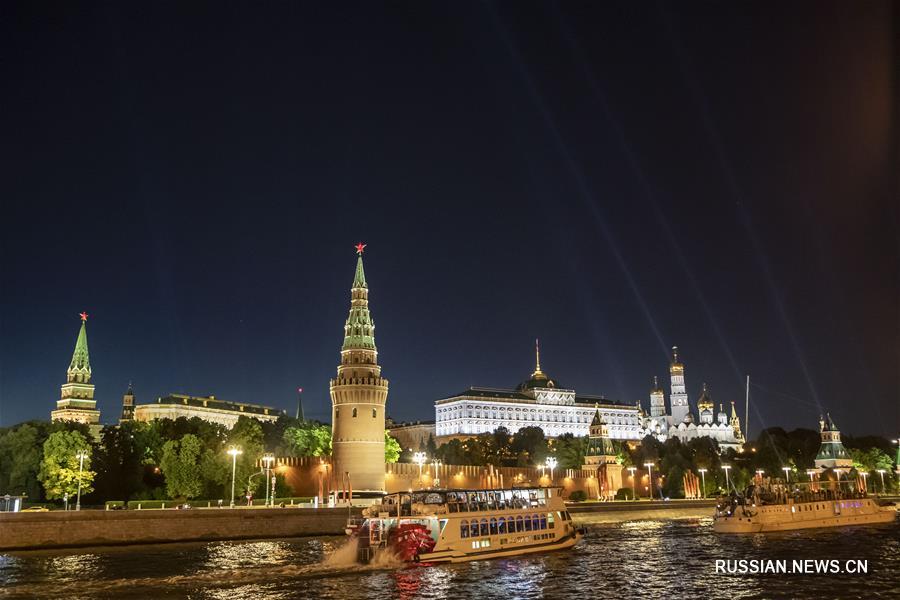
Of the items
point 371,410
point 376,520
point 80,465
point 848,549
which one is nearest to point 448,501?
point 376,520

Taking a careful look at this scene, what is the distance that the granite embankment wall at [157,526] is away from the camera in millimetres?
57312

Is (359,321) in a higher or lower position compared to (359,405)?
higher

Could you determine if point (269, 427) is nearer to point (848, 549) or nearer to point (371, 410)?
point (371, 410)

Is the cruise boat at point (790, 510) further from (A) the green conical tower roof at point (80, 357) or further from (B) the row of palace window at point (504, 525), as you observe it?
(A) the green conical tower roof at point (80, 357)

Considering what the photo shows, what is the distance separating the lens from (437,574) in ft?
153

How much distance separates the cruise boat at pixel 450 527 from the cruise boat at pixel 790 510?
22958 mm

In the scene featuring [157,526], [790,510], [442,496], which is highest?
[442,496]

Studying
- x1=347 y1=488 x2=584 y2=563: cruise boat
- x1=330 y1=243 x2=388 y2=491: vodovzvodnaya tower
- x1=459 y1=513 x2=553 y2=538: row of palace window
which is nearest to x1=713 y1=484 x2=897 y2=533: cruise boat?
x1=459 y1=513 x2=553 y2=538: row of palace window

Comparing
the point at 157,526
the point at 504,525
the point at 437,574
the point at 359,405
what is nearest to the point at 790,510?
the point at 504,525

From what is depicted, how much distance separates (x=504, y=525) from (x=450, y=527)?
524 centimetres

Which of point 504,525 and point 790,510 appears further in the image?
point 790,510

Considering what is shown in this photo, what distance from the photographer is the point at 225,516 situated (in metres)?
66.4

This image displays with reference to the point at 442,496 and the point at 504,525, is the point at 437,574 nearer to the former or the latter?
the point at 442,496

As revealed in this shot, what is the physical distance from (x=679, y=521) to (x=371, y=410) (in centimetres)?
3671
